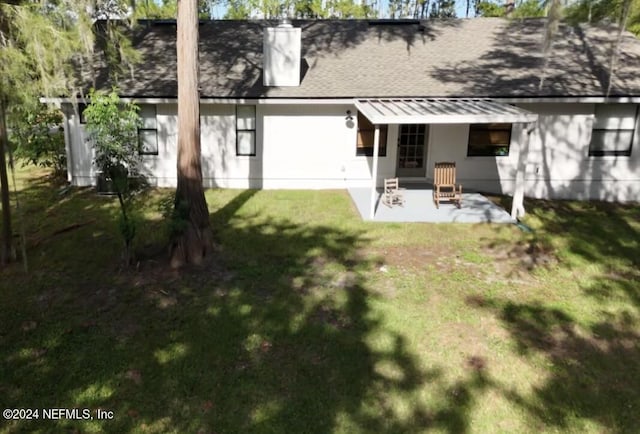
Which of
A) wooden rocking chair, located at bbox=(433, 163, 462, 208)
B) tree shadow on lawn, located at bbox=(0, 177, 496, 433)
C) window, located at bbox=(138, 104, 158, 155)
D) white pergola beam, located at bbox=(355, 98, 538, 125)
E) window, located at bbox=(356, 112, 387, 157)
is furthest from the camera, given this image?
window, located at bbox=(356, 112, 387, 157)

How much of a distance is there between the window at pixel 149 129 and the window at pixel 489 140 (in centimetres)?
884

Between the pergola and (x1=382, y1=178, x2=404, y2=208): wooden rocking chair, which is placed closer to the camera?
the pergola

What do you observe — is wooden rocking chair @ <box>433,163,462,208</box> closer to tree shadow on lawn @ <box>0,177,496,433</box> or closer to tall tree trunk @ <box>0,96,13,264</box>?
tree shadow on lawn @ <box>0,177,496,433</box>

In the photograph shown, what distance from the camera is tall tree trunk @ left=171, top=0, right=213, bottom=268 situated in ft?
28.8

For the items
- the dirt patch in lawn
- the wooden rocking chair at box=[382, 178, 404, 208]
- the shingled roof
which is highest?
the shingled roof

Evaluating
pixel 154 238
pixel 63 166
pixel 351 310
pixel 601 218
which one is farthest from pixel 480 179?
pixel 63 166

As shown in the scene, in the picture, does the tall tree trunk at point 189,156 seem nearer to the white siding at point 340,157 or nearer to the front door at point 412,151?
the white siding at point 340,157

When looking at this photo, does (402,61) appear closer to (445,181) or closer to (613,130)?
(445,181)

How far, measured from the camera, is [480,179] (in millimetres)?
14195

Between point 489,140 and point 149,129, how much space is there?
9.56 meters

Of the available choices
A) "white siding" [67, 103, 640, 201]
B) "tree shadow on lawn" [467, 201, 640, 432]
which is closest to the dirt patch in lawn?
"tree shadow on lawn" [467, 201, 640, 432]

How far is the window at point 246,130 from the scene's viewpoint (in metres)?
13.9

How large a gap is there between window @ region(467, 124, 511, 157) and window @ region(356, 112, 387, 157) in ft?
7.87

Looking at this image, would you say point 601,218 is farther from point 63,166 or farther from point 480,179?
point 63,166
